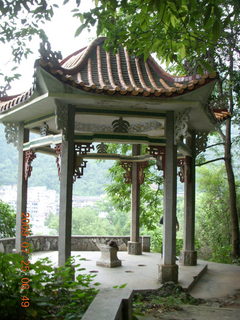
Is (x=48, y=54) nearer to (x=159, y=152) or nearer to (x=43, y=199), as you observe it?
(x=159, y=152)

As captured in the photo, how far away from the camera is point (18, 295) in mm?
3377

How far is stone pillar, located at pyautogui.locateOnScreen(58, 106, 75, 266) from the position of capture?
24.9 ft

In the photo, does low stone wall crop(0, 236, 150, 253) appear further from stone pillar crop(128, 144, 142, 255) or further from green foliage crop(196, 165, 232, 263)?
green foliage crop(196, 165, 232, 263)

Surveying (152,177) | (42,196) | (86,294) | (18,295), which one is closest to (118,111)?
(86,294)

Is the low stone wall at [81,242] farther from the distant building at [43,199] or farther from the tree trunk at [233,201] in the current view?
the distant building at [43,199]

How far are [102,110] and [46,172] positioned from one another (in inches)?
1750

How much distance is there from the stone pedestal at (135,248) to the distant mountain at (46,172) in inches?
1298

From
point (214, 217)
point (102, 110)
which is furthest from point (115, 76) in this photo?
point (214, 217)

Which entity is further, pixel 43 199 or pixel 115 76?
pixel 43 199

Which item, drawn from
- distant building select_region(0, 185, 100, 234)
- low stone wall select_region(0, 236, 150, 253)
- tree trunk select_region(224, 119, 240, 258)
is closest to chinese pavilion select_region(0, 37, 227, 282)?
low stone wall select_region(0, 236, 150, 253)

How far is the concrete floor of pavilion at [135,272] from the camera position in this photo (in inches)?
317

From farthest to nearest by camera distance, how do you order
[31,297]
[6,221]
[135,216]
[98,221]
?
[98,221] → [6,221] → [135,216] → [31,297]

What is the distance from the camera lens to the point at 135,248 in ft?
39.0

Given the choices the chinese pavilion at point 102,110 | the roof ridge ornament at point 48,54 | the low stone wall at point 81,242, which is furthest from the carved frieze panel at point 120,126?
the low stone wall at point 81,242
